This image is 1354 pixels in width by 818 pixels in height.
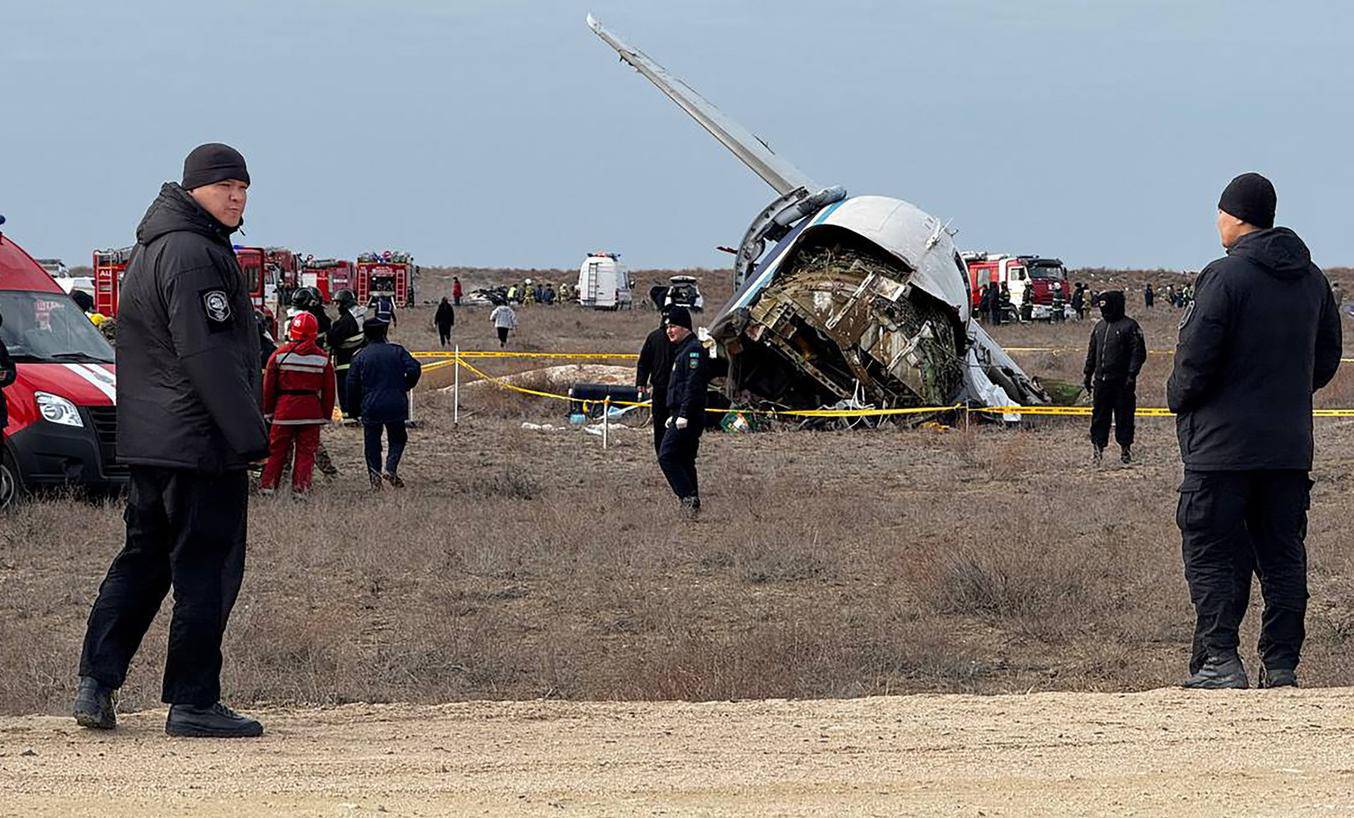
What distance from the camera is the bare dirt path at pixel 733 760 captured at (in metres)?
5.39

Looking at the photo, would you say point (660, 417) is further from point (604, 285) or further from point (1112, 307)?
point (604, 285)

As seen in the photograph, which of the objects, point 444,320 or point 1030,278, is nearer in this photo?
point 444,320

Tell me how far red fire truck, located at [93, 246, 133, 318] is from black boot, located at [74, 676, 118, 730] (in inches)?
1222

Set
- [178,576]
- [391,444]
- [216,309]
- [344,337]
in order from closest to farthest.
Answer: [216,309]
[178,576]
[391,444]
[344,337]

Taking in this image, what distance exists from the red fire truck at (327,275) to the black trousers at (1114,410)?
133ft

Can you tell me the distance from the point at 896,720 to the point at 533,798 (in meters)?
1.77

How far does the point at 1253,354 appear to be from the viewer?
7480 millimetres

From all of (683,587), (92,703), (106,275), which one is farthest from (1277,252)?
(106,275)

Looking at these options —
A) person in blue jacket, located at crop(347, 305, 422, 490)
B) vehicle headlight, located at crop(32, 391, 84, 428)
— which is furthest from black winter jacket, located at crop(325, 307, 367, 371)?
vehicle headlight, located at crop(32, 391, 84, 428)

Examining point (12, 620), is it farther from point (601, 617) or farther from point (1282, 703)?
point (1282, 703)

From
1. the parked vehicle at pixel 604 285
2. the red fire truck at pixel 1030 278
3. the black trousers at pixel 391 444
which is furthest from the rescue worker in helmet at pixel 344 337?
the parked vehicle at pixel 604 285

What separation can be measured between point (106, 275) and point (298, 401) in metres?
25.1

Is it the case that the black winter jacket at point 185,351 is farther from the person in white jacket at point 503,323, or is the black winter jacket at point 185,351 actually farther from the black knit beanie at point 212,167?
the person in white jacket at point 503,323

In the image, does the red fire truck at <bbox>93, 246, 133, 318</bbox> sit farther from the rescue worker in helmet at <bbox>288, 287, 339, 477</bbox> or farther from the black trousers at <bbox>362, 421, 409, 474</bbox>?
the black trousers at <bbox>362, 421, 409, 474</bbox>
